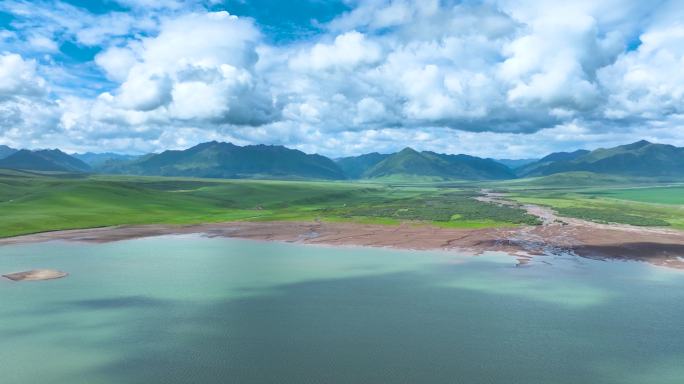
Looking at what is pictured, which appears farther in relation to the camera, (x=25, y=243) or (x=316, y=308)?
(x=25, y=243)

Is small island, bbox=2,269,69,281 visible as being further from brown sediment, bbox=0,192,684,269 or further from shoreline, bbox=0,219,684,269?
brown sediment, bbox=0,192,684,269

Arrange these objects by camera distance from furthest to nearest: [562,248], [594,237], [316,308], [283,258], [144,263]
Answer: [594,237] → [562,248] → [283,258] → [144,263] → [316,308]

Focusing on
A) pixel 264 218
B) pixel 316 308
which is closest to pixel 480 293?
pixel 316 308

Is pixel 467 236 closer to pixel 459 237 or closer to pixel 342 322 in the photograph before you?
pixel 459 237

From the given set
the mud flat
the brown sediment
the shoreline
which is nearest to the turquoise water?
the brown sediment

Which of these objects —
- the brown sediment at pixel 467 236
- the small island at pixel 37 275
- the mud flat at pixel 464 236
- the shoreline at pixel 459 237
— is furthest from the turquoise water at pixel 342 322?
the mud flat at pixel 464 236

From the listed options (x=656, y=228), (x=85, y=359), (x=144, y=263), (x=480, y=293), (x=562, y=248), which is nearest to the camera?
(x=85, y=359)

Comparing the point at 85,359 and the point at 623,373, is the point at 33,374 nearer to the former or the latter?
the point at 85,359

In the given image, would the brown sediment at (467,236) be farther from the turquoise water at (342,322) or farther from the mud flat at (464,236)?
the turquoise water at (342,322)
